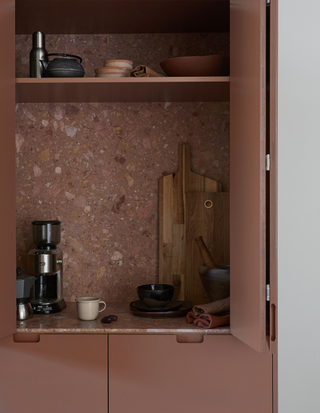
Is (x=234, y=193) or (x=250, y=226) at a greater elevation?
(x=234, y=193)

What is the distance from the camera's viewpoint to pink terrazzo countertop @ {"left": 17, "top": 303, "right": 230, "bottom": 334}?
1346mm

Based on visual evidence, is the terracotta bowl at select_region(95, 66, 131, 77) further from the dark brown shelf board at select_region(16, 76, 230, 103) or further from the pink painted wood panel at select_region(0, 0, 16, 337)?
the pink painted wood panel at select_region(0, 0, 16, 337)

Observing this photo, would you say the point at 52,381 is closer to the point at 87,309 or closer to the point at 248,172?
the point at 87,309

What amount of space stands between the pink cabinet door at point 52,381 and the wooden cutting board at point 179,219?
1.82 feet

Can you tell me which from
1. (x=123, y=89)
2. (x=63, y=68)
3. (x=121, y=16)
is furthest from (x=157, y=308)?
(x=121, y=16)

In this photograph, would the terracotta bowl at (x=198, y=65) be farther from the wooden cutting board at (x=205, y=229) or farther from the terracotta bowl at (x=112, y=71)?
the wooden cutting board at (x=205, y=229)

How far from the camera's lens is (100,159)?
71.2 inches

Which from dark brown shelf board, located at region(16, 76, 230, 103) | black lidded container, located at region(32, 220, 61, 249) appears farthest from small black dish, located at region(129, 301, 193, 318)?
dark brown shelf board, located at region(16, 76, 230, 103)

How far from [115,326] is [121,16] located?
125 centimetres

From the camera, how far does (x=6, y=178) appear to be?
4.33ft

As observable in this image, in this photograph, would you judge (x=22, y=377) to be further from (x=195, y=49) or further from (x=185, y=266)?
(x=195, y=49)

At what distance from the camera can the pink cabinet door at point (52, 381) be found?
4.42ft

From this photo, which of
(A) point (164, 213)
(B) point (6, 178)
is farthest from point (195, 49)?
(B) point (6, 178)

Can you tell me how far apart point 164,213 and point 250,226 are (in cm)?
67
